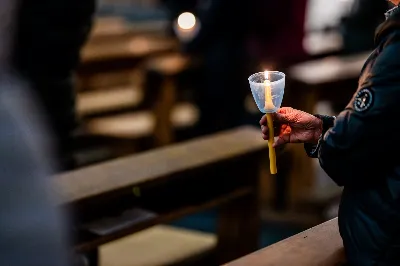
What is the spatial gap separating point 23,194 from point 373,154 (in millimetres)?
1280

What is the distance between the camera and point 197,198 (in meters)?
3.92

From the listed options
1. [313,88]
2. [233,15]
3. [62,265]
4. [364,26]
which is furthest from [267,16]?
[62,265]

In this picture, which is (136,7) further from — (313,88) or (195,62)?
(313,88)

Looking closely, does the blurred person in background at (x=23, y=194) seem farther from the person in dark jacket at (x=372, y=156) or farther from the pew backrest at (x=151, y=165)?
the pew backrest at (x=151, y=165)

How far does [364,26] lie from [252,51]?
1.87 meters

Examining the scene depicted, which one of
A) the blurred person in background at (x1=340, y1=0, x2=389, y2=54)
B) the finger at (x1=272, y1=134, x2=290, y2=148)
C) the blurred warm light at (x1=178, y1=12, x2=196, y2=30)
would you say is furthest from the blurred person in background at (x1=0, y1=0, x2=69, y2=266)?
the blurred person in background at (x1=340, y1=0, x2=389, y2=54)

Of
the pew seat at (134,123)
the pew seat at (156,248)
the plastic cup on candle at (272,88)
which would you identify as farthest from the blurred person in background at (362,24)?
the plastic cup on candle at (272,88)

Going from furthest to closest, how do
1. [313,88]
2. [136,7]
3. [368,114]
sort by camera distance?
[136,7]
[313,88]
[368,114]

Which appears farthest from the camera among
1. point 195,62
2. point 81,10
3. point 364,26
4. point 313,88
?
point 364,26

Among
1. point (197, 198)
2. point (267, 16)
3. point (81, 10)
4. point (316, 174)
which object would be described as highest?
point (81, 10)

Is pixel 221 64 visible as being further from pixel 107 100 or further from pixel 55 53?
pixel 55 53

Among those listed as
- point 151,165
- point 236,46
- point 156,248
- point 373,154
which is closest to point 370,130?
point 373,154

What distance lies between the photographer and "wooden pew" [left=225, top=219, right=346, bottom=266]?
231 centimetres

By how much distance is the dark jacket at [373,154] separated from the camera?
6.30ft
